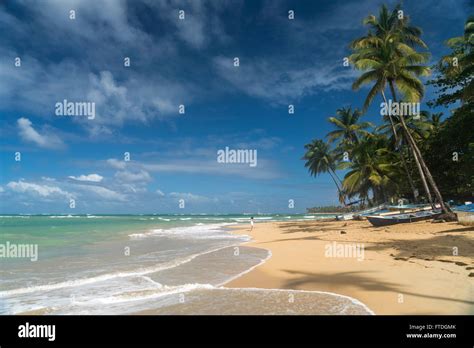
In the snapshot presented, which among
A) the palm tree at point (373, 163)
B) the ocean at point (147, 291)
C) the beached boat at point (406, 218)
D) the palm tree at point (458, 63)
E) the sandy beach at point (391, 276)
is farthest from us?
the palm tree at point (373, 163)

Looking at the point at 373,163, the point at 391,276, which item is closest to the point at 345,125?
the point at 373,163

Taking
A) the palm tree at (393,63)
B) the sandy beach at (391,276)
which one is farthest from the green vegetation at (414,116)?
the sandy beach at (391,276)

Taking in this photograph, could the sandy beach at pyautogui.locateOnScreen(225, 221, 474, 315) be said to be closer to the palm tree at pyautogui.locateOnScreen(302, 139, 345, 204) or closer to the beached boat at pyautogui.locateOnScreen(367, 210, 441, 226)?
the beached boat at pyautogui.locateOnScreen(367, 210, 441, 226)

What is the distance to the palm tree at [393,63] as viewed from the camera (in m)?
21.6

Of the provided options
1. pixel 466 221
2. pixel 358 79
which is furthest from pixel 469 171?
pixel 358 79

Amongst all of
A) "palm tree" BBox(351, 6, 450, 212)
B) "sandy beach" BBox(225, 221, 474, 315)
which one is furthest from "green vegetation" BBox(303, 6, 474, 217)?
"sandy beach" BBox(225, 221, 474, 315)

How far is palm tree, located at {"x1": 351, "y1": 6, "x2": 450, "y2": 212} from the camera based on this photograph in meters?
21.6

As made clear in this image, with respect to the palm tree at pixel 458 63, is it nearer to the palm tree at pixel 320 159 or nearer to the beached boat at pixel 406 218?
the beached boat at pixel 406 218

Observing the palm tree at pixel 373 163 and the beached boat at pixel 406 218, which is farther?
the palm tree at pixel 373 163

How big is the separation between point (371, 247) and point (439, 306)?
26.3 ft

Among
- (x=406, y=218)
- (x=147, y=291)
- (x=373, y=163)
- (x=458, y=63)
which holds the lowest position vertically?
(x=147, y=291)

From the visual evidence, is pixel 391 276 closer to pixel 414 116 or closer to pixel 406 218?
pixel 406 218

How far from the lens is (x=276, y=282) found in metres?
7.85

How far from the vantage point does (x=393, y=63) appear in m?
21.7
